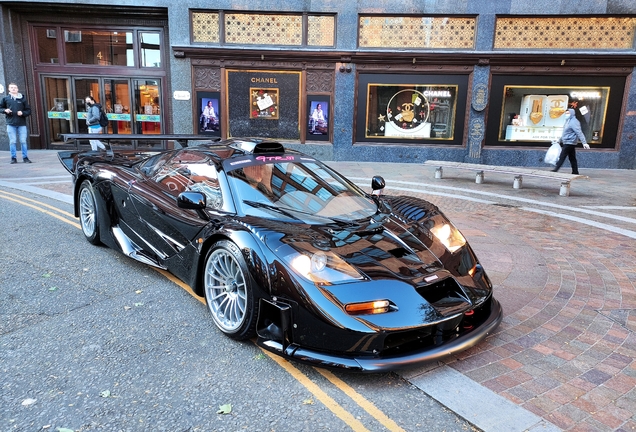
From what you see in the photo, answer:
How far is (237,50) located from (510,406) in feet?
42.8

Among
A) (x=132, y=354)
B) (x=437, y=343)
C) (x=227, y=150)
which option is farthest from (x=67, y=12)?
(x=437, y=343)

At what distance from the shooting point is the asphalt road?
2451mm

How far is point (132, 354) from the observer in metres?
3.07

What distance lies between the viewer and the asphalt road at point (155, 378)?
2.45 m

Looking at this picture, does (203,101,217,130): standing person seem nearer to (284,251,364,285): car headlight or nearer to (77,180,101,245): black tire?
(77,180,101,245): black tire

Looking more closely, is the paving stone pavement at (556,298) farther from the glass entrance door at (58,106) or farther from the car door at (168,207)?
the glass entrance door at (58,106)

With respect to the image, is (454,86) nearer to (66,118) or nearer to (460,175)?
(460,175)

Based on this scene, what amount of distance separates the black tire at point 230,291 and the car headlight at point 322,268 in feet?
1.17

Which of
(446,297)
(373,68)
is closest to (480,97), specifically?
(373,68)

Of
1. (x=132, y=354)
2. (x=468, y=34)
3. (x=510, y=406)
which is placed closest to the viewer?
(x=510, y=406)

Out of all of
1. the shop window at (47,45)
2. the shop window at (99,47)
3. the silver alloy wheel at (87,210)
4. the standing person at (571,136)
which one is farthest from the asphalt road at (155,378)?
the shop window at (47,45)

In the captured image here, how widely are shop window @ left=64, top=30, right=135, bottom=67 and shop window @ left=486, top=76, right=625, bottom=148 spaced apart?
11.8 metres

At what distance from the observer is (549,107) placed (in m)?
13.9

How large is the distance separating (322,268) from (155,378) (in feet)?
3.99
